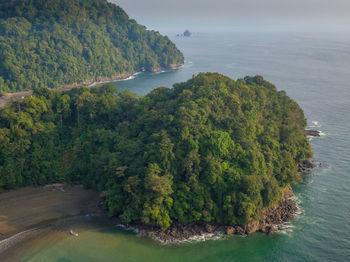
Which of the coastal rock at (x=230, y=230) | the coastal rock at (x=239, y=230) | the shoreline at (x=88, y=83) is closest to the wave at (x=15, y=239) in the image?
the coastal rock at (x=230, y=230)

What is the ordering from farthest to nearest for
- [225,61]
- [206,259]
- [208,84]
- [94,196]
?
A: [225,61] < [208,84] < [94,196] < [206,259]

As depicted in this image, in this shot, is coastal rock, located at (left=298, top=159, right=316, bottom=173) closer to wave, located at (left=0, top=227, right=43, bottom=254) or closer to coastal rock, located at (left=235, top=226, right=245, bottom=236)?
coastal rock, located at (left=235, top=226, right=245, bottom=236)

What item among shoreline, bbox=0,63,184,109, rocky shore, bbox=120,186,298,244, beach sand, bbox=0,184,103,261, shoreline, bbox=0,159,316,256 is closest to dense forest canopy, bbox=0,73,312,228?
rocky shore, bbox=120,186,298,244

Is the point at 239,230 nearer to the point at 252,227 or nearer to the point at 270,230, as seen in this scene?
the point at 252,227

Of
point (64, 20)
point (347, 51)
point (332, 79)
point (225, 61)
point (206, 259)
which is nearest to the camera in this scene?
point (206, 259)

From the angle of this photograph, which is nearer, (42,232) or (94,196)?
(42,232)

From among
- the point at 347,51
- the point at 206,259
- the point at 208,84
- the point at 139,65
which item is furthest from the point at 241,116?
the point at 347,51

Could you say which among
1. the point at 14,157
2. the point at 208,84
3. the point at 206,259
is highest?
the point at 208,84

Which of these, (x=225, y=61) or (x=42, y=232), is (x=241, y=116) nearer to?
(x=42, y=232)
